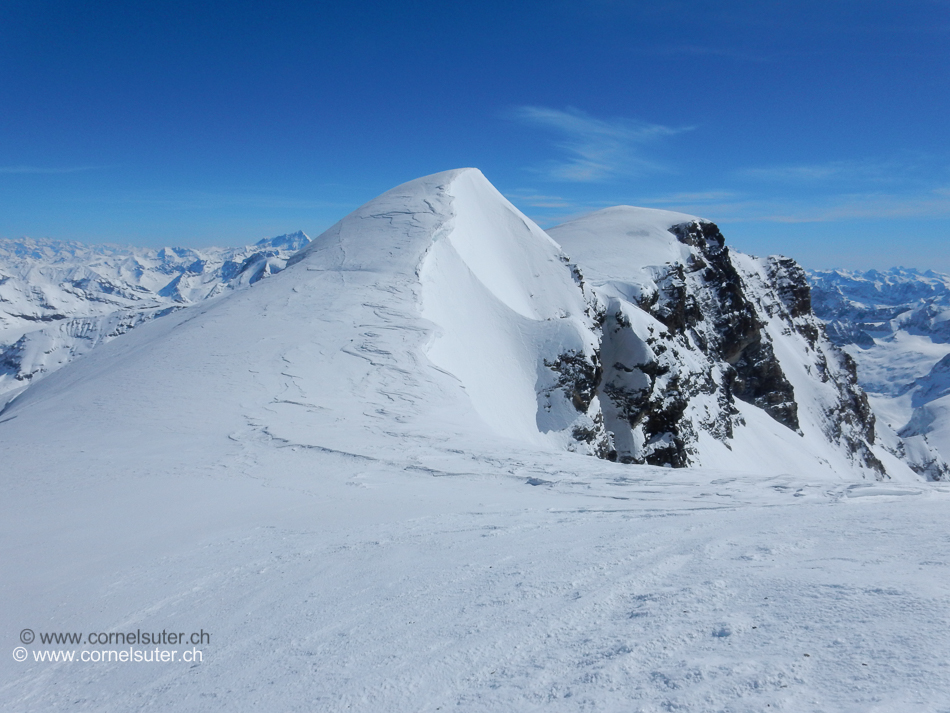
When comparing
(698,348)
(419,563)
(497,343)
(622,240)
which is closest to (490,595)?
(419,563)

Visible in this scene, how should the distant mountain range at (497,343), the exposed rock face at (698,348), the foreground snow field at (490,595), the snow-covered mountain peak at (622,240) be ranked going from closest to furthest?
the foreground snow field at (490,595), the distant mountain range at (497,343), the exposed rock face at (698,348), the snow-covered mountain peak at (622,240)

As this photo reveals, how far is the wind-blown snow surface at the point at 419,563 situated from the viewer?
303 cm

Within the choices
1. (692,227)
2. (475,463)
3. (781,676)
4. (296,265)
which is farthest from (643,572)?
(692,227)

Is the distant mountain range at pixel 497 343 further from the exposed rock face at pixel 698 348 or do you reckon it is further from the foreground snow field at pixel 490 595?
the foreground snow field at pixel 490 595

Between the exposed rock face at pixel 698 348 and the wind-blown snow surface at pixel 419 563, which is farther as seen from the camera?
the exposed rock face at pixel 698 348

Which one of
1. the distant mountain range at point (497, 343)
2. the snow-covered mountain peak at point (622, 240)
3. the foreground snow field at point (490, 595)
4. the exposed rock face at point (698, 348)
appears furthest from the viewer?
the snow-covered mountain peak at point (622, 240)

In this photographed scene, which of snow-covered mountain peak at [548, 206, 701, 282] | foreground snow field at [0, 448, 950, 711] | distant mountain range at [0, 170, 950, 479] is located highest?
snow-covered mountain peak at [548, 206, 701, 282]

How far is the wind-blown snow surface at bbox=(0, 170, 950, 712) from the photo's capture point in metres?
3.03

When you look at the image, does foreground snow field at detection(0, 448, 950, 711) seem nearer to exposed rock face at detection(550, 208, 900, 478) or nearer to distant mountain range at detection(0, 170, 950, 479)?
distant mountain range at detection(0, 170, 950, 479)

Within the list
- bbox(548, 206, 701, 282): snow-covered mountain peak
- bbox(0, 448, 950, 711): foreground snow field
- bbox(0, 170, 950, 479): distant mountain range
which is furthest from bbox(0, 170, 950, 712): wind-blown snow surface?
bbox(548, 206, 701, 282): snow-covered mountain peak

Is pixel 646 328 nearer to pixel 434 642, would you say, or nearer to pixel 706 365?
pixel 706 365

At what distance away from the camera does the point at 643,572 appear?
4379 mm

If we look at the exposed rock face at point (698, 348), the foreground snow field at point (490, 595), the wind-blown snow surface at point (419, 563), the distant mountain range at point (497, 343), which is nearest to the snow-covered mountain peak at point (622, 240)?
the exposed rock face at point (698, 348)

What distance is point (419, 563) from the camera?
497cm
